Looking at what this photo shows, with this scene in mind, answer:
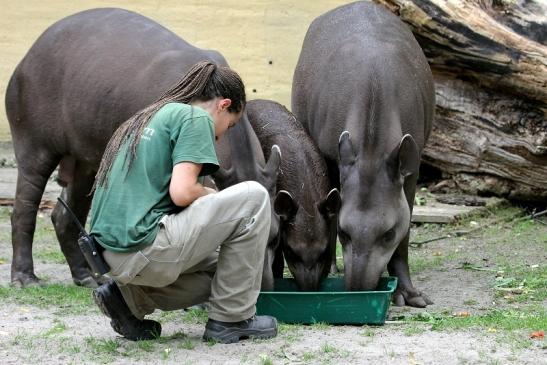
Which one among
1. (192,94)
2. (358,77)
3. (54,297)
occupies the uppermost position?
(192,94)

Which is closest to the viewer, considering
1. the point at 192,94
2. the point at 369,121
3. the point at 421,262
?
the point at 192,94

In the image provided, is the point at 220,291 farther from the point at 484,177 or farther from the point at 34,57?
the point at 484,177

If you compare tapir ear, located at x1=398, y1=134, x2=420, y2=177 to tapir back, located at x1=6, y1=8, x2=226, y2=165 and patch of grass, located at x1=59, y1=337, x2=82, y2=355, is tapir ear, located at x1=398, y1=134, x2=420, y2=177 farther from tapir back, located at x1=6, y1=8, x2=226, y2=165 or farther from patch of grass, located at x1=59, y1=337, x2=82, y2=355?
patch of grass, located at x1=59, y1=337, x2=82, y2=355

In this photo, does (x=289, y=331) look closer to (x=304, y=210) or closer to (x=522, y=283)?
(x=304, y=210)

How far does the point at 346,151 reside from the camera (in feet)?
23.0

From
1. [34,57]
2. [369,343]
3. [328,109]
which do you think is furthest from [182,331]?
[34,57]

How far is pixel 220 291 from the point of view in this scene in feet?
18.7

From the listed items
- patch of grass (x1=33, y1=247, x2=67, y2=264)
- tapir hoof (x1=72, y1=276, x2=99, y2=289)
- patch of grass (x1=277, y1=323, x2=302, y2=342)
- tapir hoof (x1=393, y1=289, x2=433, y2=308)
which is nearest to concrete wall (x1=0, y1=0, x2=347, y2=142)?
patch of grass (x1=33, y1=247, x2=67, y2=264)

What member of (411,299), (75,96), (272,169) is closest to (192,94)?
(272,169)

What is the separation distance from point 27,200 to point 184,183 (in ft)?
10.0

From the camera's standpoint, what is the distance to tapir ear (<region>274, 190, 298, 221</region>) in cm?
670

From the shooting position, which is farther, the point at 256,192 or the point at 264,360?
the point at 256,192

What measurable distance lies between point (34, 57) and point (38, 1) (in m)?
5.25

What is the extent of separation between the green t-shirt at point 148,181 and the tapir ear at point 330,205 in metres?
1.61
